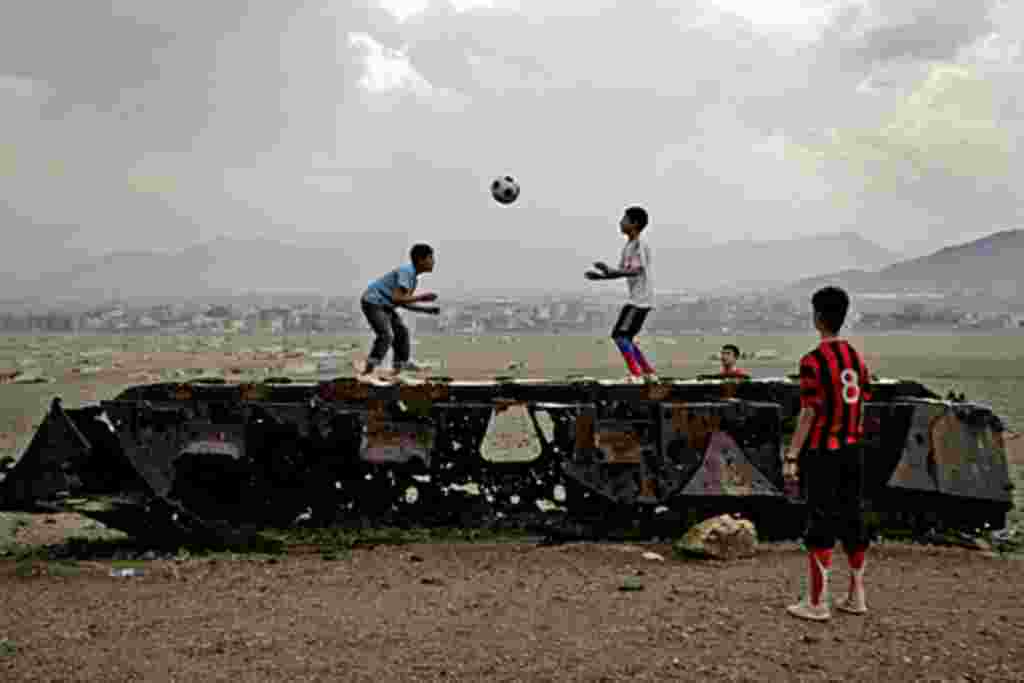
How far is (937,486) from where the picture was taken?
8148 mm

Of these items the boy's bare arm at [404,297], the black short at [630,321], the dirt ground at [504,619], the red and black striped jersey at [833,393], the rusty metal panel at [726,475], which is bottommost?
the dirt ground at [504,619]

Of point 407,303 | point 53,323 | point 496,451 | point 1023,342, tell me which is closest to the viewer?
point 407,303

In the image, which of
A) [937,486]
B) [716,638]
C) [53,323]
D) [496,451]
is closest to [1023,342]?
[496,451]

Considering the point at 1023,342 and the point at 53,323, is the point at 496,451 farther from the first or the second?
the point at 53,323

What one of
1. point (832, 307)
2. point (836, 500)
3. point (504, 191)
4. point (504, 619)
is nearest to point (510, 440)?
point (504, 191)

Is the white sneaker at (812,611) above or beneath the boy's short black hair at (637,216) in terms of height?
beneath

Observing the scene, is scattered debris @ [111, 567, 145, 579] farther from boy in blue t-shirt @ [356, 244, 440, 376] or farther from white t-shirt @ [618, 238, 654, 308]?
white t-shirt @ [618, 238, 654, 308]

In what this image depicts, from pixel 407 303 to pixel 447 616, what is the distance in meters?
3.77

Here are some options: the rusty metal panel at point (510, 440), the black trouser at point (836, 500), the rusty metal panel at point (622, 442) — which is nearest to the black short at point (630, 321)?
the rusty metal panel at point (622, 442)

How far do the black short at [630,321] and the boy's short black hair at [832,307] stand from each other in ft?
9.54

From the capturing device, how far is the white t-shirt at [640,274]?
885 centimetres

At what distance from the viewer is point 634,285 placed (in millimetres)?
8914

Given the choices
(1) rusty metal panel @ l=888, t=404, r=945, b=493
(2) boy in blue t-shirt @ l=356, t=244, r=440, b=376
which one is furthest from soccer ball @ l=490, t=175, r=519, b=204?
(1) rusty metal panel @ l=888, t=404, r=945, b=493

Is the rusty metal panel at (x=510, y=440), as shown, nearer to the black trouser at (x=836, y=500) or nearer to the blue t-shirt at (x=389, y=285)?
the blue t-shirt at (x=389, y=285)
